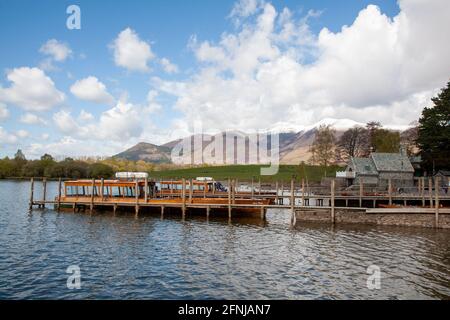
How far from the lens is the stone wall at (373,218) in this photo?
102 feet

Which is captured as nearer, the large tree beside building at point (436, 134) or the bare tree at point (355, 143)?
the large tree beside building at point (436, 134)

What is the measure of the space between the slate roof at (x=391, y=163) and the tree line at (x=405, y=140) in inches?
125

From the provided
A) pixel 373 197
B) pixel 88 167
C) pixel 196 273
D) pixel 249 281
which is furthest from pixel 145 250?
pixel 88 167

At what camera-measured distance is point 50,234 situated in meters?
27.0

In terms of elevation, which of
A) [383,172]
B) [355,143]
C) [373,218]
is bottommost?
[373,218]

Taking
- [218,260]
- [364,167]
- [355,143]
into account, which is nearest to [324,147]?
[355,143]

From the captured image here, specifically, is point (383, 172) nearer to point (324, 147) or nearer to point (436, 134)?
point (436, 134)

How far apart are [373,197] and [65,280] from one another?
122 ft

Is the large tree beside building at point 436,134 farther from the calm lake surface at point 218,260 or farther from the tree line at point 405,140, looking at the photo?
the calm lake surface at point 218,260

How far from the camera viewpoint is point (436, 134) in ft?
202

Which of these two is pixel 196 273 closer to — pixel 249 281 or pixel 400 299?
pixel 249 281

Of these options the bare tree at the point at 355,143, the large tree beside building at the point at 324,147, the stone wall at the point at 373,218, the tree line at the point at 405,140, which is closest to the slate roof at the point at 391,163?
the tree line at the point at 405,140

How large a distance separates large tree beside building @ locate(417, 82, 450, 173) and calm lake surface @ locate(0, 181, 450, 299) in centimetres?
3615

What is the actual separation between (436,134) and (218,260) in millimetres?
56386
